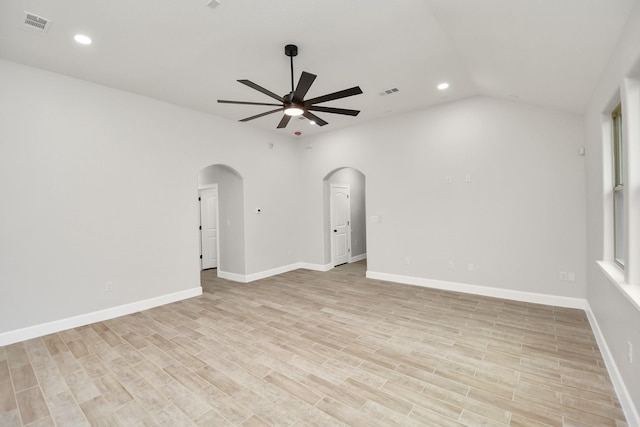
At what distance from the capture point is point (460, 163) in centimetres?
495

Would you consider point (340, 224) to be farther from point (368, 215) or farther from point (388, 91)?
point (388, 91)

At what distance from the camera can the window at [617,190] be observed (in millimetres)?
2715

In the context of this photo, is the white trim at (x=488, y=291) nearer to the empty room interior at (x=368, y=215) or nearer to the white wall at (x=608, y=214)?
the empty room interior at (x=368, y=215)

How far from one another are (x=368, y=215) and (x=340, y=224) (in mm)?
1472

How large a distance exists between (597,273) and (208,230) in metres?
7.36

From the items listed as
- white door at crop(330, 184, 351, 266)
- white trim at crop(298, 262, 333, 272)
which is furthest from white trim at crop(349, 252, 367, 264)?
white trim at crop(298, 262, 333, 272)

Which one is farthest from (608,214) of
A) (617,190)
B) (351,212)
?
(351,212)

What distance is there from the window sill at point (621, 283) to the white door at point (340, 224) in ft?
16.6

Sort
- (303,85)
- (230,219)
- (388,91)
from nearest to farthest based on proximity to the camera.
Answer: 1. (303,85)
2. (388,91)
3. (230,219)

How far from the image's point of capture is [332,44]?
122 inches

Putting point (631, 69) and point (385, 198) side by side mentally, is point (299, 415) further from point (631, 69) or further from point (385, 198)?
point (385, 198)

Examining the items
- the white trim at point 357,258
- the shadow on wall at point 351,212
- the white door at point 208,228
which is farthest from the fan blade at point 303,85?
the white trim at point 357,258

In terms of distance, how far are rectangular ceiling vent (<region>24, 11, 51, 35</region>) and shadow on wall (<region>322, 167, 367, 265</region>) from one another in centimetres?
500

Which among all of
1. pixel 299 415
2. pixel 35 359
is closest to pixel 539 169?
pixel 299 415
